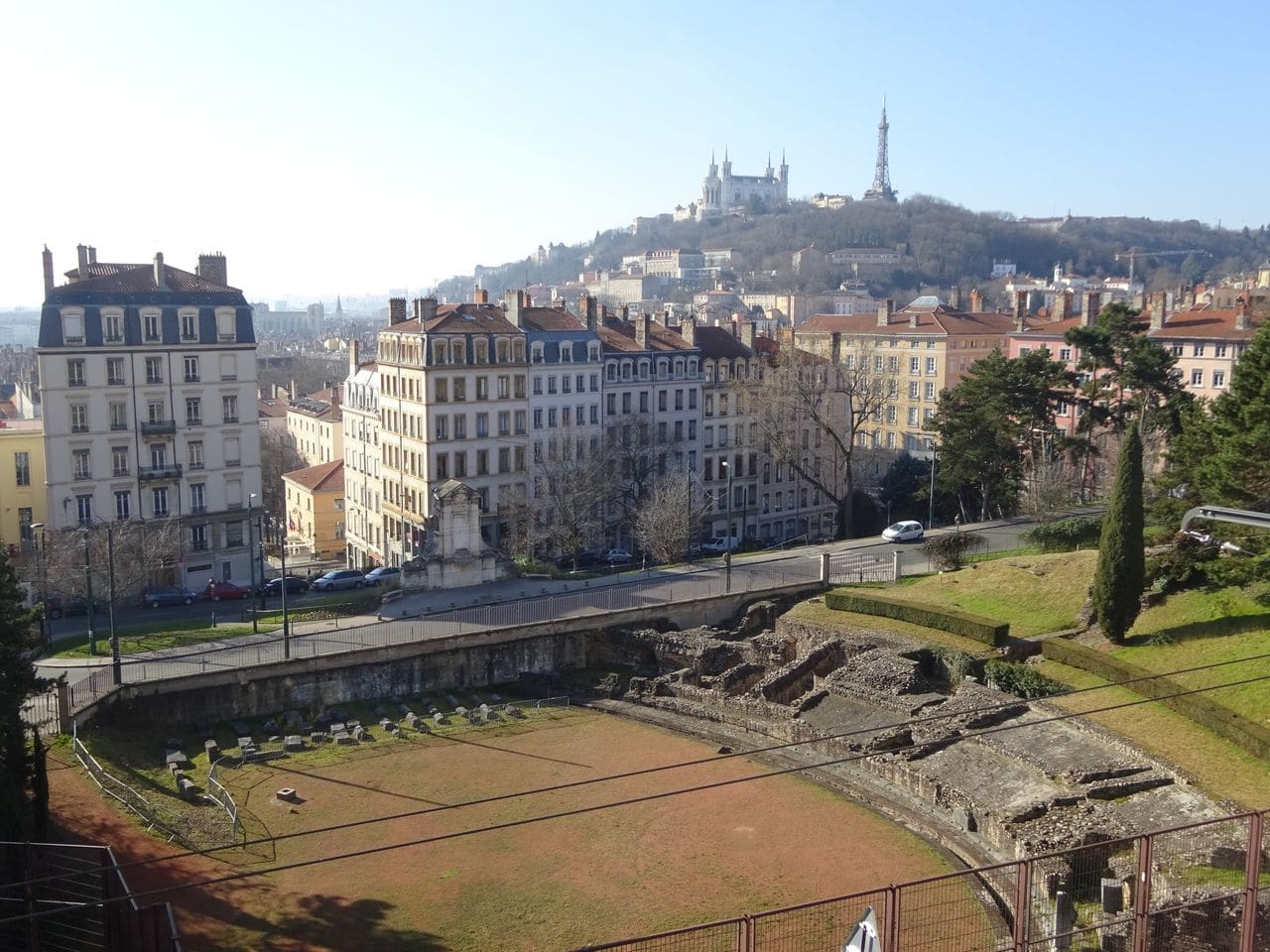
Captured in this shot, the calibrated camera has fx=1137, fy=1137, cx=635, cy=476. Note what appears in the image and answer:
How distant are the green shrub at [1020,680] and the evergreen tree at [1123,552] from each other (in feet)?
Answer: 9.28

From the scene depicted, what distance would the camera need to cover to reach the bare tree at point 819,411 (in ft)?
195

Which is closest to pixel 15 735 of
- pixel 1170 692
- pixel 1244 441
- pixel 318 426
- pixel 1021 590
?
pixel 1170 692

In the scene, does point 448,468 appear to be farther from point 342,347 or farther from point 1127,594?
point 342,347

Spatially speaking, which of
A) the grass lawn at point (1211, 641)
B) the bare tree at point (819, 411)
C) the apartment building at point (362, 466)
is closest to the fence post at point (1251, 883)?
the grass lawn at point (1211, 641)

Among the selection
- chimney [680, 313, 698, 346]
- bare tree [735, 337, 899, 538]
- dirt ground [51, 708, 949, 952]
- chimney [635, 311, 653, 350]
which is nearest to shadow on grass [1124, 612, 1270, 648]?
dirt ground [51, 708, 949, 952]

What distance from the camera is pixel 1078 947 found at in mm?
20953

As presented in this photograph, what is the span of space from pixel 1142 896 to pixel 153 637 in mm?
32041

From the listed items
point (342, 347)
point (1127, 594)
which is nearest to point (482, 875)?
point (1127, 594)

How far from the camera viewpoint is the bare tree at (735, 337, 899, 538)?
195 ft

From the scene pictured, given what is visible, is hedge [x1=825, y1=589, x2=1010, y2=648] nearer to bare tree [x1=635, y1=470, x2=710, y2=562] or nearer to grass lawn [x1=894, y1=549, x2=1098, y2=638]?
grass lawn [x1=894, y1=549, x2=1098, y2=638]

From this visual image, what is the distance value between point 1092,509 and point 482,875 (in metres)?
37.5

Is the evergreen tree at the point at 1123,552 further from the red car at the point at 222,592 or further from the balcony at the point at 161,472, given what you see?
the balcony at the point at 161,472

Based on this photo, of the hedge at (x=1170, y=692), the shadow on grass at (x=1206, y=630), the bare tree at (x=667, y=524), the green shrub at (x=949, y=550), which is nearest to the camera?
the hedge at (x=1170, y=692)

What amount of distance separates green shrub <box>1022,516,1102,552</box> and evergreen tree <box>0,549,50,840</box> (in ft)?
122
